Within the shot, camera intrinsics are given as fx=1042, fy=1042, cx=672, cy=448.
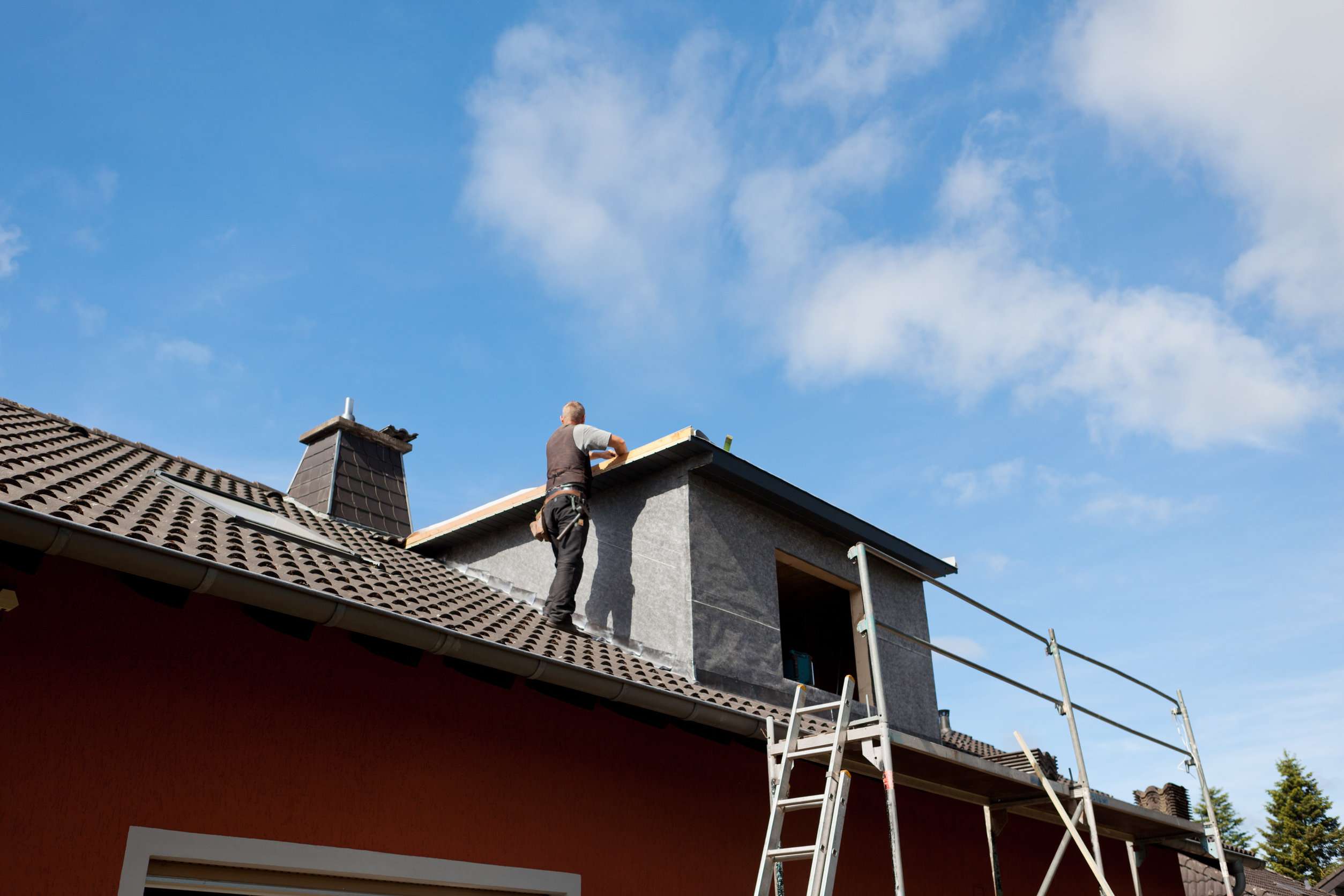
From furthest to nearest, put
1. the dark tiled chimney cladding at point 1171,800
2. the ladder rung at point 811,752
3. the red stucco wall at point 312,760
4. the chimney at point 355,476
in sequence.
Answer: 1. the dark tiled chimney cladding at point 1171,800
2. the chimney at point 355,476
3. the ladder rung at point 811,752
4. the red stucco wall at point 312,760

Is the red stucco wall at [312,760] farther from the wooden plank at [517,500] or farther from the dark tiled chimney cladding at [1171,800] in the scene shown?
the dark tiled chimney cladding at [1171,800]

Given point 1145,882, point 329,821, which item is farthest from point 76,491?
point 1145,882

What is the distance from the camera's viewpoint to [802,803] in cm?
583

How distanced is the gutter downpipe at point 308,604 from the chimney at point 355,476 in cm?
554

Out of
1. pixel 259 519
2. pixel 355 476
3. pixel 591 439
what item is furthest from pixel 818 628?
pixel 259 519

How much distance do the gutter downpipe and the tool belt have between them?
7.79ft

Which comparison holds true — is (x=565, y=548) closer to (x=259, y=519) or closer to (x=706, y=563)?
(x=706, y=563)

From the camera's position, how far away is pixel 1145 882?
36.2 ft

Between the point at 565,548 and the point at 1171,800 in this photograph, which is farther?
the point at 1171,800

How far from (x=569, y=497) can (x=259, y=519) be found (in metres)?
2.26

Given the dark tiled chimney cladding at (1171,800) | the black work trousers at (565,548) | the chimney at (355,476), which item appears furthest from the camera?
the dark tiled chimney cladding at (1171,800)

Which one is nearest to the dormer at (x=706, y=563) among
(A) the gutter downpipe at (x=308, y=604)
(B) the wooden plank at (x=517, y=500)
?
(B) the wooden plank at (x=517, y=500)

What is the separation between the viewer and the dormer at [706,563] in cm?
809

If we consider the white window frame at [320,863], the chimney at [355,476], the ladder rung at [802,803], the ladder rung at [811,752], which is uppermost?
the chimney at [355,476]
